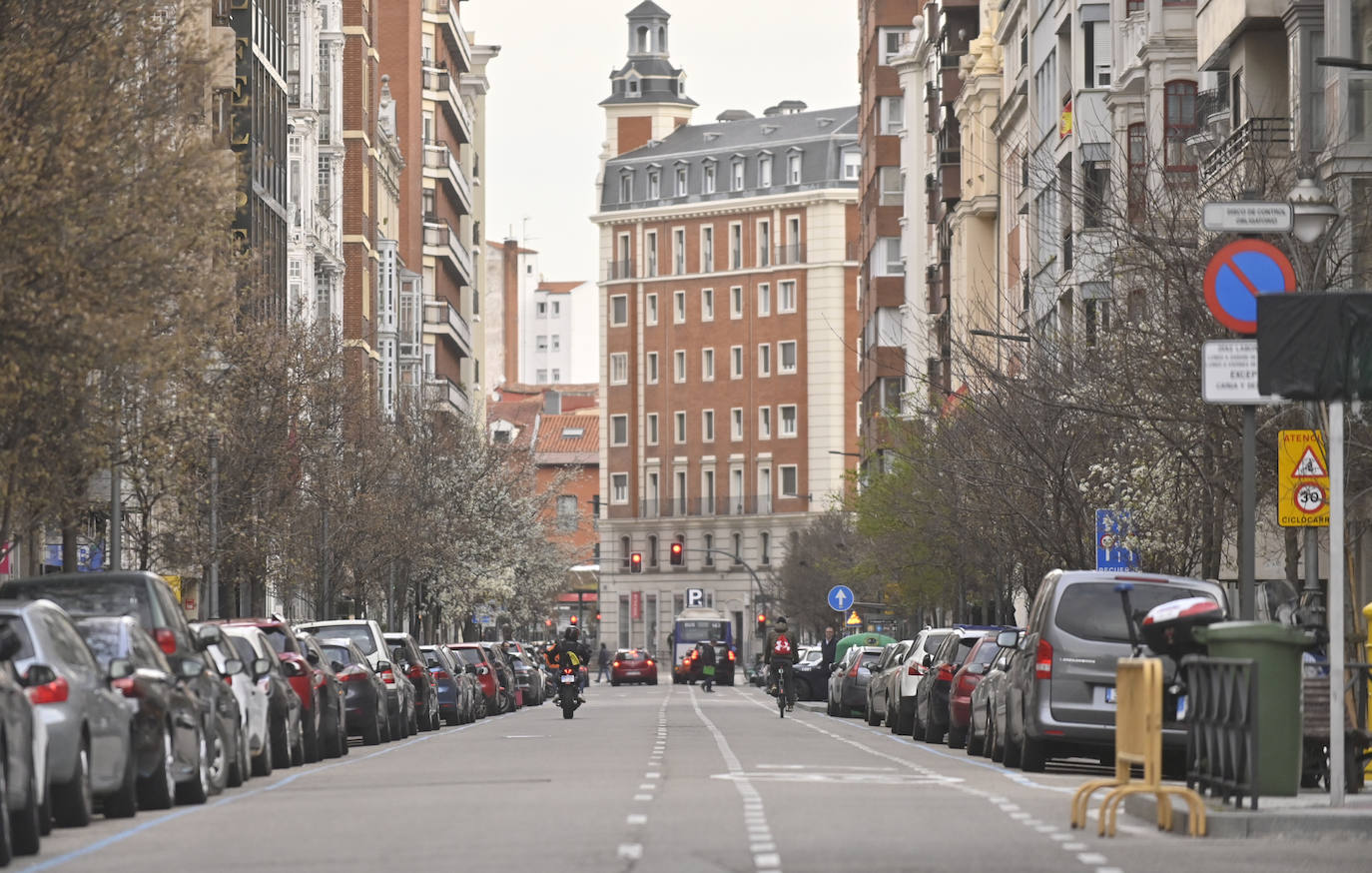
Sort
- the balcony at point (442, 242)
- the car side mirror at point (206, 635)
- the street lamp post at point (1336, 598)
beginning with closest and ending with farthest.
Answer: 1. the street lamp post at point (1336, 598)
2. the car side mirror at point (206, 635)
3. the balcony at point (442, 242)

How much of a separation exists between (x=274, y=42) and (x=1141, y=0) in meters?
25.8

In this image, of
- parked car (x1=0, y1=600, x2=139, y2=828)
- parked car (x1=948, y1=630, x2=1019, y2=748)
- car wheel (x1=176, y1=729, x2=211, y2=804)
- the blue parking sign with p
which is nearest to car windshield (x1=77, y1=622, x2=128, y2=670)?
parked car (x1=0, y1=600, x2=139, y2=828)

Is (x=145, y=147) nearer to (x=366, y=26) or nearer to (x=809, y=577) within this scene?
(x=366, y=26)

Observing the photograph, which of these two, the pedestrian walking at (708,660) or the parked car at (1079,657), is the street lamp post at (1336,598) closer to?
the parked car at (1079,657)

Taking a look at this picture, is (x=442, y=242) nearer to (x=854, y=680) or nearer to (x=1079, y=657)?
(x=854, y=680)

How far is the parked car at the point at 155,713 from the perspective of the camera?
20.0 metres

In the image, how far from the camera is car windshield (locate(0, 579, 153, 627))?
23.6 meters

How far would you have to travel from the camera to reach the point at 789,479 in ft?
491

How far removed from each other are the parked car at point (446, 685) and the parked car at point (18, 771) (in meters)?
30.6

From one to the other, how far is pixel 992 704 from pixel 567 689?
63.4 ft

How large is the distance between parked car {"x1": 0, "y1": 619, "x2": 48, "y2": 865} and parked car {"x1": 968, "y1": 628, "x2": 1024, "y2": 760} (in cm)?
1331

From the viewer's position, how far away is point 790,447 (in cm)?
14950

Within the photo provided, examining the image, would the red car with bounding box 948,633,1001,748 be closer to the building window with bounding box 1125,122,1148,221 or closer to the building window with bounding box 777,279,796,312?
the building window with bounding box 1125,122,1148,221

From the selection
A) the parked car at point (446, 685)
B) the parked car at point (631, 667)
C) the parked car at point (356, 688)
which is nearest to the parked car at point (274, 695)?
the parked car at point (356, 688)
